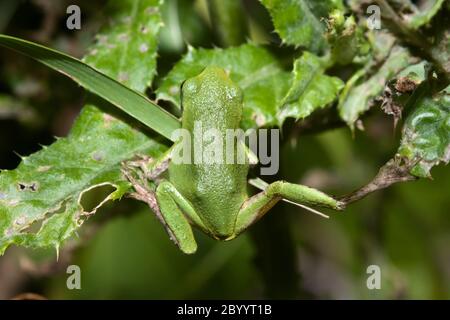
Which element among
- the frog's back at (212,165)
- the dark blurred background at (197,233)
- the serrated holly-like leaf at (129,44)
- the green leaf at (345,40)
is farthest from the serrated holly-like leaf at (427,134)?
the dark blurred background at (197,233)

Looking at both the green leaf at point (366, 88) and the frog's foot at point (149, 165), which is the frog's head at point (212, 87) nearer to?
the frog's foot at point (149, 165)

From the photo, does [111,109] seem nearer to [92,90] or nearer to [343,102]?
[92,90]

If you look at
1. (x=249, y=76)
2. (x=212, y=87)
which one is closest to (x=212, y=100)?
(x=212, y=87)

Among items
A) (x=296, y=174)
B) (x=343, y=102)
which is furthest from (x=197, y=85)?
(x=296, y=174)

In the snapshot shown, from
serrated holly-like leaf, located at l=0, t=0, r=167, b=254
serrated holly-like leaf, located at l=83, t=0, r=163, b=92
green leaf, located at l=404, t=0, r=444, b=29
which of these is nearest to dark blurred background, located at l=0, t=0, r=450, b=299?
serrated holly-like leaf, located at l=83, t=0, r=163, b=92

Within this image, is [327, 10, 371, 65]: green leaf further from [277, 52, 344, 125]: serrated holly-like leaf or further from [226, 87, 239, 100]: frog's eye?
[226, 87, 239, 100]: frog's eye
